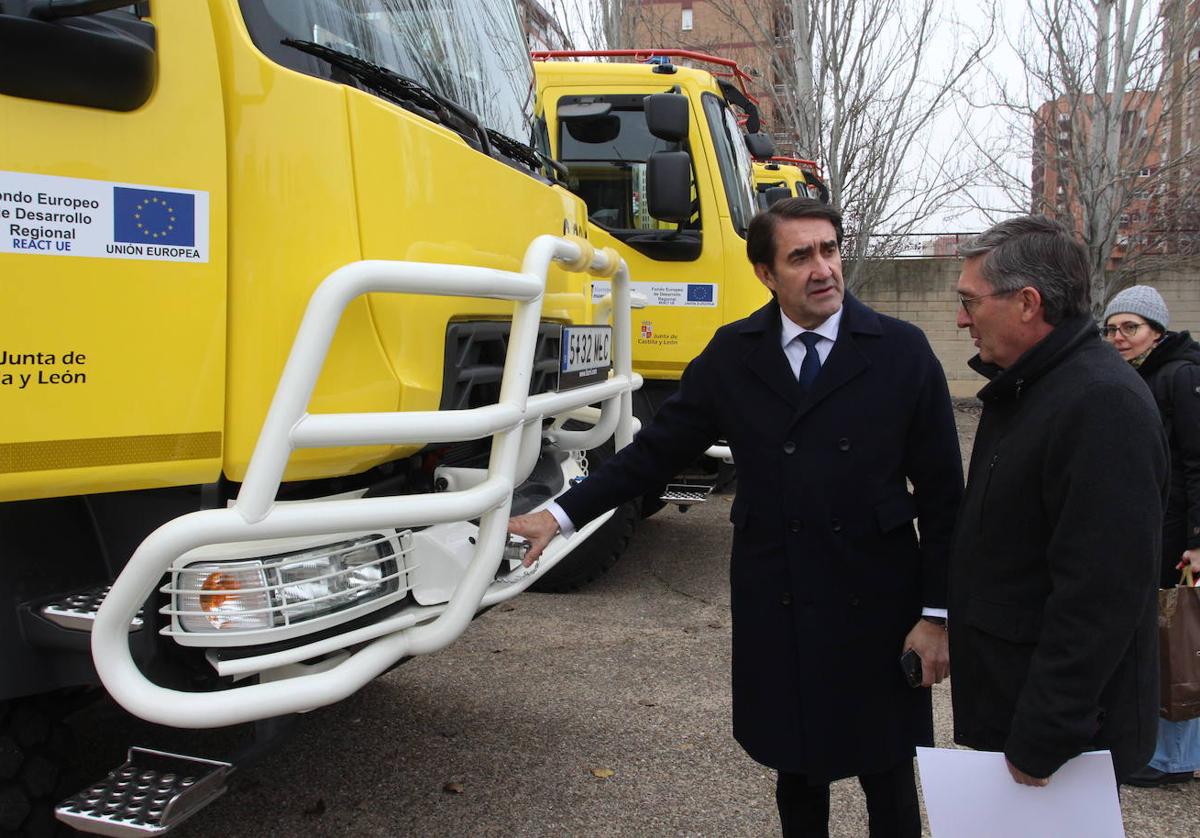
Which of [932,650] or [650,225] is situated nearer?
[932,650]

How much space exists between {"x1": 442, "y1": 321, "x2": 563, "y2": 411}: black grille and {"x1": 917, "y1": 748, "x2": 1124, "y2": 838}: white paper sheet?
138 centimetres

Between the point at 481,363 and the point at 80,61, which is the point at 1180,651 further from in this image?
the point at 80,61

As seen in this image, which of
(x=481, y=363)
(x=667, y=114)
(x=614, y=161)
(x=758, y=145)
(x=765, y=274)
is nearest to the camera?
(x=765, y=274)

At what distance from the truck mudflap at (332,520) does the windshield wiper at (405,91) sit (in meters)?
0.44

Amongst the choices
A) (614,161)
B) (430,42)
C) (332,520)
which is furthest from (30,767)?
(614,161)

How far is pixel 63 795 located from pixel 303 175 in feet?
4.77

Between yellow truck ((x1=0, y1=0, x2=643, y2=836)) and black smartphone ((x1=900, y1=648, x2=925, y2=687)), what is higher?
yellow truck ((x1=0, y1=0, x2=643, y2=836))

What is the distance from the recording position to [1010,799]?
1775mm

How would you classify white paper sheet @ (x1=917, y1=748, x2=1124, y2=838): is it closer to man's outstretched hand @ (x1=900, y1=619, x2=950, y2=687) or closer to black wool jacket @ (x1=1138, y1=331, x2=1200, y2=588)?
man's outstretched hand @ (x1=900, y1=619, x2=950, y2=687)

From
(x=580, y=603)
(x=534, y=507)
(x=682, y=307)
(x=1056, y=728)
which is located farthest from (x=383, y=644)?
(x=682, y=307)

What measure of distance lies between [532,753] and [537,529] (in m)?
1.25

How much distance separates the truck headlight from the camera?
1947mm

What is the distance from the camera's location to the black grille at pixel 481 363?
96.8 inches

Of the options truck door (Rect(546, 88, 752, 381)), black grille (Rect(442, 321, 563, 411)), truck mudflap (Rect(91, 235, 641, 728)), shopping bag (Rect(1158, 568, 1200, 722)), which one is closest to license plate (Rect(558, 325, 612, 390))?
black grille (Rect(442, 321, 563, 411))
